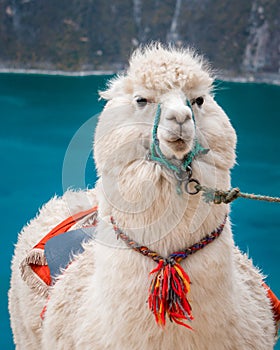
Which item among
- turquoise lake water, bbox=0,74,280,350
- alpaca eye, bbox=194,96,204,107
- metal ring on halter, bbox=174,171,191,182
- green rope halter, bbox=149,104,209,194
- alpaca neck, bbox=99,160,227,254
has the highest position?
turquoise lake water, bbox=0,74,280,350

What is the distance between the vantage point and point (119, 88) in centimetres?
106

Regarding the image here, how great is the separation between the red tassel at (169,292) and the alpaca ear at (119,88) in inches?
13.9

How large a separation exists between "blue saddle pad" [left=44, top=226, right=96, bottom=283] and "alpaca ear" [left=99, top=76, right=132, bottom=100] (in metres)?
0.49

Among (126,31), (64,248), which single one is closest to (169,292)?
(64,248)

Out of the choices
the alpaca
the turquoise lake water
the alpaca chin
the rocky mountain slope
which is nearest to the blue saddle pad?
the turquoise lake water

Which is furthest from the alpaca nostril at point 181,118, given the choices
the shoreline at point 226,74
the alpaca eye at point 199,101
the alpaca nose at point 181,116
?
the shoreline at point 226,74

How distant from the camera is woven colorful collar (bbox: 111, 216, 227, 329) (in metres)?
0.98

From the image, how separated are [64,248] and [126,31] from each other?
30.7 feet

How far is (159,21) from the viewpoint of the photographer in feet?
33.7

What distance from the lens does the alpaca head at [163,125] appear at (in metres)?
0.93

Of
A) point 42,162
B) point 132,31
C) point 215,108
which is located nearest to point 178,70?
point 215,108

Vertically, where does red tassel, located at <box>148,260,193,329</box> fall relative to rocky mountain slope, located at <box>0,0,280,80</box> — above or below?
below

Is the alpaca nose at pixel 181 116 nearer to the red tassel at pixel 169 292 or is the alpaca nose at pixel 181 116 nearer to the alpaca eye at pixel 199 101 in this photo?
the alpaca eye at pixel 199 101

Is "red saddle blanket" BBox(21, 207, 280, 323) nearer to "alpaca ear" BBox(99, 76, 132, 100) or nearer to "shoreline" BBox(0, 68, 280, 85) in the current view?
"alpaca ear" BBox(99, 76, 132, 100)
